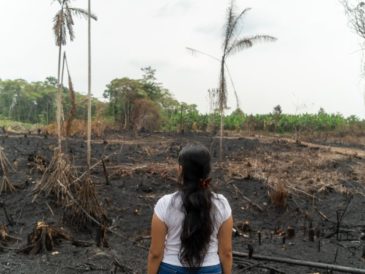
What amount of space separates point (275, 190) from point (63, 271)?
190 inches

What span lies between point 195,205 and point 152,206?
6168 millimetres

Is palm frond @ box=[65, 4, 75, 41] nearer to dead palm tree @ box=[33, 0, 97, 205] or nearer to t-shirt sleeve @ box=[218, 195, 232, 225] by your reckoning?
dead palm tree @ box=[33, 0, 97, 205]

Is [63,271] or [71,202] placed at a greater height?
[71,202]

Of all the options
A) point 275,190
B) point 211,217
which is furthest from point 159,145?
point 211,217

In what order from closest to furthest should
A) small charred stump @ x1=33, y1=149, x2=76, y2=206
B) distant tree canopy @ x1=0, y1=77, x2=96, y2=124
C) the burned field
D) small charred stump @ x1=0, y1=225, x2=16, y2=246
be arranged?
the burned field < small charred stump @ x1=0, y1=225, x2=16, y2=246 < small charred stump @ x1=33, y1=149, x2=76, y2=206 < distant tree canopy @ x1=0, y1=77, x2=96, y2=124

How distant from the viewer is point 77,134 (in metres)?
17.3

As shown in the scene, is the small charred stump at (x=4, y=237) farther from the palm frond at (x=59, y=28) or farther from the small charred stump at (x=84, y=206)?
the palm frond at (x=59, y=28)

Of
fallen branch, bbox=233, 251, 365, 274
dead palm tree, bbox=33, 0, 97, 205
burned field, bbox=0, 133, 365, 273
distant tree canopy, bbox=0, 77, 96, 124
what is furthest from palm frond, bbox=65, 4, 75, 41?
distant tree canopy, bbox=0, 77, 96, 124

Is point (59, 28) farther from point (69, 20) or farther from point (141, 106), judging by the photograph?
Answer: point (141, 106)

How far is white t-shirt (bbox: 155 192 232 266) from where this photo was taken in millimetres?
2895

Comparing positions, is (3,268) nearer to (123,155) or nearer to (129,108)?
(123,155)

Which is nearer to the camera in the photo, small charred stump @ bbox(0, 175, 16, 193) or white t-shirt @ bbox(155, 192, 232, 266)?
white t-shirt @ bbox(155, 192, 232, 266)

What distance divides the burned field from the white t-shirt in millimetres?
2927

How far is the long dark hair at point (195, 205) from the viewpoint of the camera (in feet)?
9.43
